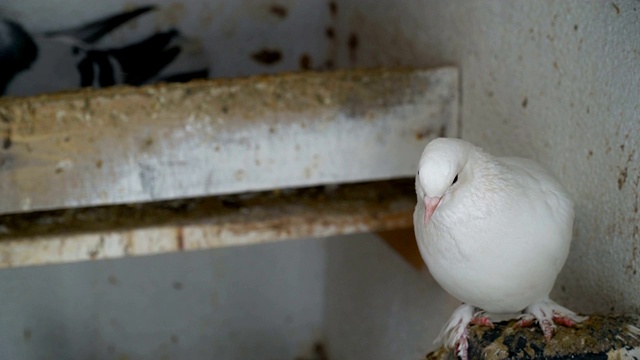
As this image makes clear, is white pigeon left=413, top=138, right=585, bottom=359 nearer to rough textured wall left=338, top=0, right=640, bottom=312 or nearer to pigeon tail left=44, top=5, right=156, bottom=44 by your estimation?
rough textured wall left=338, top=0, right=640, bottom=312

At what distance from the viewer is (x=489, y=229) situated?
120 centimetres

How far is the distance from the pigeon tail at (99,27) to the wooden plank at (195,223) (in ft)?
2.91

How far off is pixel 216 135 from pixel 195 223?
28cm

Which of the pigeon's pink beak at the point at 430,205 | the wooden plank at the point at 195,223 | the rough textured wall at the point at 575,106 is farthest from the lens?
the wooden plank at the point at 195,223

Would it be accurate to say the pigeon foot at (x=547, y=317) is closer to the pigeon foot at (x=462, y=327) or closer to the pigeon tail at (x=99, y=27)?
the pigeon foot at (x=462, y=327)

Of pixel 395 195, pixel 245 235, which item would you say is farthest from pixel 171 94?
pixel 395 195

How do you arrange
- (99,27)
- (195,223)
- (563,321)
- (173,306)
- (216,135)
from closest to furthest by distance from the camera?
(563,321) → (216,135) → (195,223) → (99,27) → (173,306)

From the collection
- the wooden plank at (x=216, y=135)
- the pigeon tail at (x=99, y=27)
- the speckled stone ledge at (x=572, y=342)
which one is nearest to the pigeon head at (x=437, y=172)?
the speckled stone ledge at (x=572, y=342)

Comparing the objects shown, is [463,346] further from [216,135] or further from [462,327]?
[216,135]

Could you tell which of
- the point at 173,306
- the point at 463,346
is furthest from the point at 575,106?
the point at 173,306

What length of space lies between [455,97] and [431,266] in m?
0.71

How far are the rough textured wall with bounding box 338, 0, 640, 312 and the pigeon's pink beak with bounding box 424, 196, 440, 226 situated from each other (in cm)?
38

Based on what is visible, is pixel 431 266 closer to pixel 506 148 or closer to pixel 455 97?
pixel 506 148

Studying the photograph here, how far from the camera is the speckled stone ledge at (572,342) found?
1193 mm
